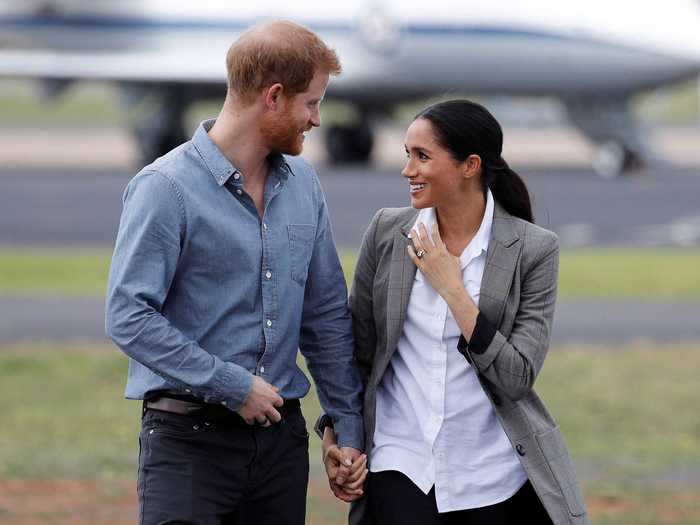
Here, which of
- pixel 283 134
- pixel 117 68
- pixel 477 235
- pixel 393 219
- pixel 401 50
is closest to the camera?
pixel 283 134

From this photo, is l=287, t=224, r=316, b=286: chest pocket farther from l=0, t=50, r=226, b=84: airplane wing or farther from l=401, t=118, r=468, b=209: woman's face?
l=0, t=50, r=226, b=84: airplane wing

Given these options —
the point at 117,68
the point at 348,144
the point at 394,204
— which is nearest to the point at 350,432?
the point at 394,204

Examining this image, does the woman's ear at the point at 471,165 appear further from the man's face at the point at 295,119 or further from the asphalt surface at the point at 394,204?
the asphalt surface at the point at 394,204

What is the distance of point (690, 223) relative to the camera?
21.7m

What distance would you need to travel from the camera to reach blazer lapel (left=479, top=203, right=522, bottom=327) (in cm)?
385

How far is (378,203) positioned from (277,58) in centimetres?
1979

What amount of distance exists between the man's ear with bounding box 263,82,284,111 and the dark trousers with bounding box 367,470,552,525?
37.3 inches

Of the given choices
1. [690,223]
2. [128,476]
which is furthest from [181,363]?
[690,223]

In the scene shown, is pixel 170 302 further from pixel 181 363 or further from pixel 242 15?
pixel 242 15

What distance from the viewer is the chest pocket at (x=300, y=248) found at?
3.84 metres

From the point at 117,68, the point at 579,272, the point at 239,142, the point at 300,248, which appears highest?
the point at 117,68

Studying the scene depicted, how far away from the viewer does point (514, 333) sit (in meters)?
3.85

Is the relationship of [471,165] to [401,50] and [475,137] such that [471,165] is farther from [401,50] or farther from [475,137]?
[401,50]

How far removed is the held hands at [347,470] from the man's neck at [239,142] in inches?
28.5
